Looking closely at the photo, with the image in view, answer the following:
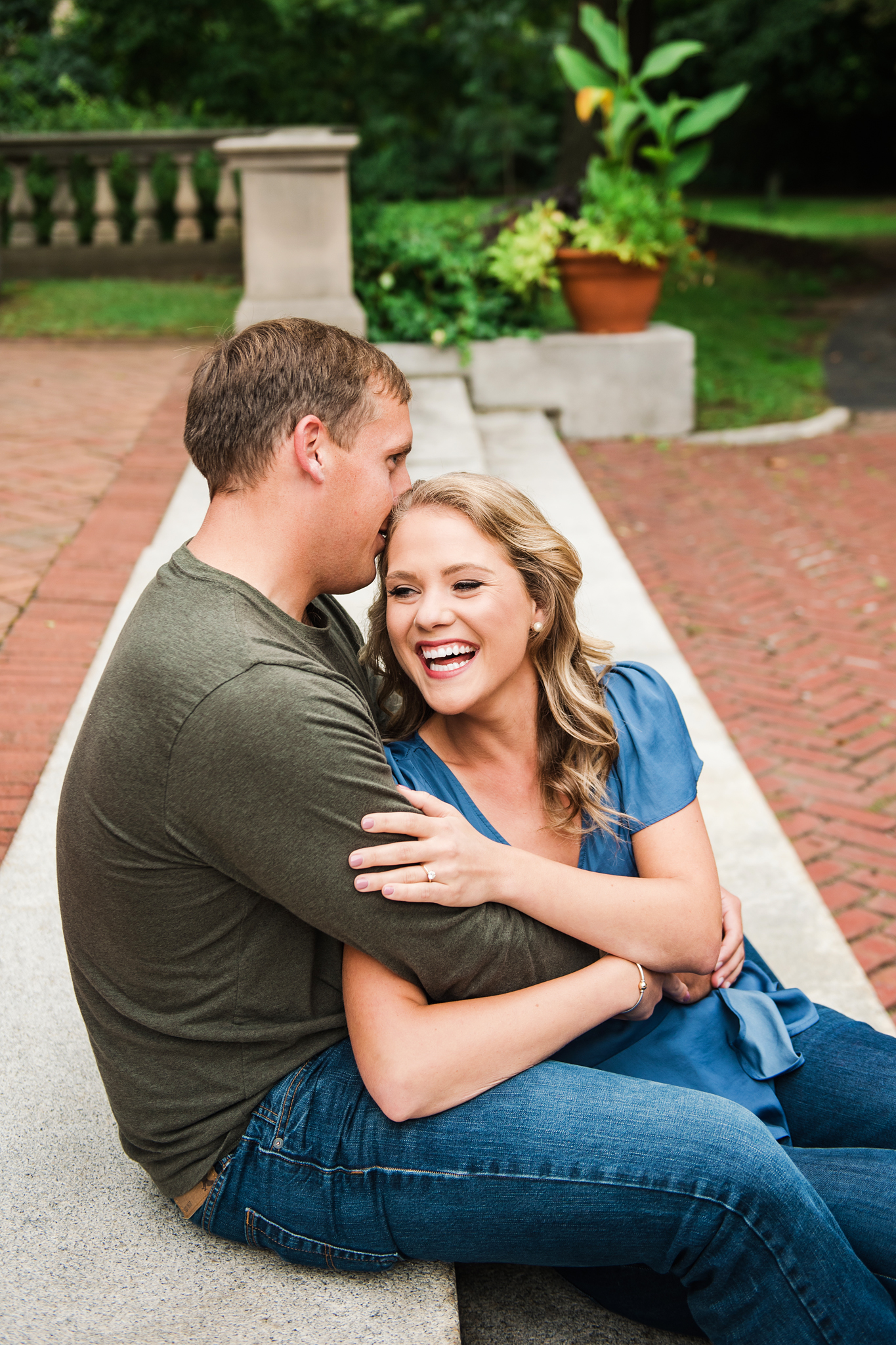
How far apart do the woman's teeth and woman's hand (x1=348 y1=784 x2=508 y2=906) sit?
0.35m

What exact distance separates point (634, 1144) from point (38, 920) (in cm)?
163

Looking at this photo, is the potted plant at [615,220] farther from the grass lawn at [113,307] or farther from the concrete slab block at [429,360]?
the grass lawn at [113,307]

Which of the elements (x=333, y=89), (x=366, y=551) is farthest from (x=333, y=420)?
(x=333, y=89)

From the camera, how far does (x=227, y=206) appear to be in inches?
492

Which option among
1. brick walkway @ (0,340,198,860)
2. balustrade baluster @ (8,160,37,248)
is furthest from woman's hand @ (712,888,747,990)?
balustrade baluster @ (8,160,37,248)

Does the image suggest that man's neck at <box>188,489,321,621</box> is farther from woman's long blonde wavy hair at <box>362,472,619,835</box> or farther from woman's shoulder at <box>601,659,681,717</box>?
woman's shoulder at <box>601,659,681,717</box>

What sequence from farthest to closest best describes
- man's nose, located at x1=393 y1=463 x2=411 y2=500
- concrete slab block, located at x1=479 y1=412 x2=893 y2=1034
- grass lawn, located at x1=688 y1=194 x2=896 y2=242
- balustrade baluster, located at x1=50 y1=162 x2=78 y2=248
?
grass lawn, located at x1=688 y1=194 x2=896 y2=242, balustrade baluster, located at x1=50 y1=162 x2=78 y2=248, concrete slab block, located at x1=479 y1=412 x2=893 y2=1034, man's nose, located at x1=393 y1=463 x2=411 y2=500

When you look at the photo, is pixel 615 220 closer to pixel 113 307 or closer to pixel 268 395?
pixel 113 307

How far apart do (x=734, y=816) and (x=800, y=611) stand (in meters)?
2.00

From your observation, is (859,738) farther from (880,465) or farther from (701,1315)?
(880,465)

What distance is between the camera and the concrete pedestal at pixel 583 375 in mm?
7945

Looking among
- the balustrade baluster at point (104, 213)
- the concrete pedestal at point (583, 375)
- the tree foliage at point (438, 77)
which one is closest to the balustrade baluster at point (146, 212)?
the balustrade baluster at point (104, 213)

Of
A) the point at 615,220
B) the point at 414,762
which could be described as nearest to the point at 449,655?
the point at 414,762

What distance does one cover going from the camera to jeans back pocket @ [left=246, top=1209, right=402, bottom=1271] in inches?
71.4
